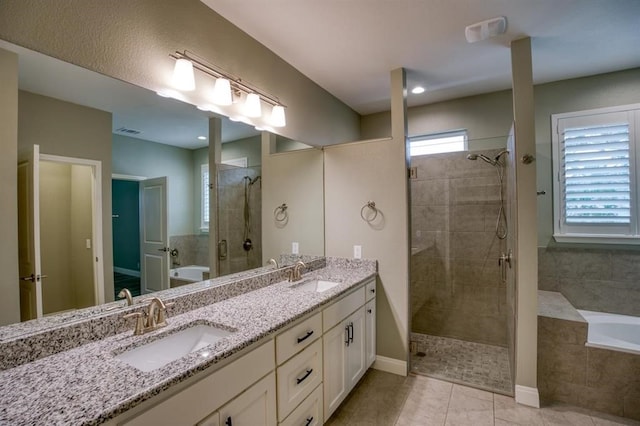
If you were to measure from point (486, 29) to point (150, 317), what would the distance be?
8.50ft

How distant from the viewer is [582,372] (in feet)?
6.89

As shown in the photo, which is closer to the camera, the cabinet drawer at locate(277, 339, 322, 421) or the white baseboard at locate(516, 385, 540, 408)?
the cabinet drawer at locate(277, 339, 322, 421)

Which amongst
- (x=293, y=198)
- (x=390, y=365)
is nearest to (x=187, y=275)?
(x=293, y=198)

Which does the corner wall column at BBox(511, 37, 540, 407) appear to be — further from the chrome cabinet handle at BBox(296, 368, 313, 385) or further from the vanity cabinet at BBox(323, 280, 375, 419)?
the chrome cabinet handle at BBox(296, 368, 313, 385)

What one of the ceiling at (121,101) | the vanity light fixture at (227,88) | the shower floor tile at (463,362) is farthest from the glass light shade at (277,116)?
the shower floor tile at (463,362)

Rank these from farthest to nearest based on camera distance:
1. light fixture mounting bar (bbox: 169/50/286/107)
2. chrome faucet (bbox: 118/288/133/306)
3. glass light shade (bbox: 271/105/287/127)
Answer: glass light shade (bbox: 271/105/287/127) → light fixture mounting bar (bbox: 169/50/286/107) → chrome faucet (bbox: 118/288/133/306)

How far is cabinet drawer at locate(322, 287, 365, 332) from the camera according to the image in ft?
6.00

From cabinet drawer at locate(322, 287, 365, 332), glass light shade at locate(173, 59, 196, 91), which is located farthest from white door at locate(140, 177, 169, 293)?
cabinet drawer at locate(322, 287, 365, 332)

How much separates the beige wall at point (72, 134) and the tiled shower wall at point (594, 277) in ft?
11.5

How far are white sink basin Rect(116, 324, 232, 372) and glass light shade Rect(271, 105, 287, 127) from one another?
4.97 feet

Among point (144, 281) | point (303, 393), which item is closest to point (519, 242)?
point (303, 393)

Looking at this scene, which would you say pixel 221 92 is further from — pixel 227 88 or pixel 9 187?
pixel 9 187

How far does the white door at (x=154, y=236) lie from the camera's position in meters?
1.52

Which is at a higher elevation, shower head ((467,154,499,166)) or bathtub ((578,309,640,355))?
shower head ((467,154,499,166))
